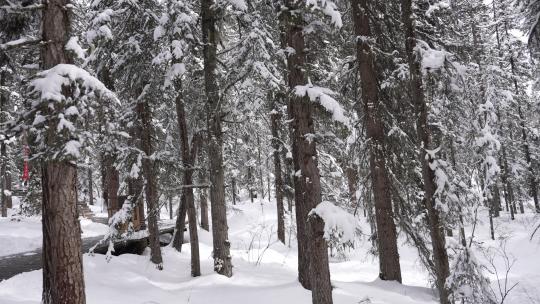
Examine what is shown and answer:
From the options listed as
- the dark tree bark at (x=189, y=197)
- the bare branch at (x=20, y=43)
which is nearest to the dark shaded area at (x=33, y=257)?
the dark tree bark at (x=189, y=197)

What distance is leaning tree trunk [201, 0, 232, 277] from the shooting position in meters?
12.0

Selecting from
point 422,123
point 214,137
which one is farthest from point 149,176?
point 422,123

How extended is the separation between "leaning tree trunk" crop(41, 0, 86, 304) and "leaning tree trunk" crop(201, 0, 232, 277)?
5937mm

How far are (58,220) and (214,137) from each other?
6.33m

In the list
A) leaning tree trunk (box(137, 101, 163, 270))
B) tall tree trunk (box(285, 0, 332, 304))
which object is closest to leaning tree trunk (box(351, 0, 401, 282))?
tall tree trunk (box(285, 0, 332, 304))

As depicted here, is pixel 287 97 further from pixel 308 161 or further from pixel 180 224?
pixel 180 224

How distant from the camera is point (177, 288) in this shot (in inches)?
452

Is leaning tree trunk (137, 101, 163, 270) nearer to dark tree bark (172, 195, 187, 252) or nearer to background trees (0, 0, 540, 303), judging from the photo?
background trees (0, 0, 540, 303)

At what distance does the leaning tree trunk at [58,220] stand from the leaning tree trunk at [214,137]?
19.5ft

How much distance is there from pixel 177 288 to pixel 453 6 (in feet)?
33.6

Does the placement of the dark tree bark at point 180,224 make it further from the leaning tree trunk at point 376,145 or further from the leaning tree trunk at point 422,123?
the leaning tree trunk at point 422,123

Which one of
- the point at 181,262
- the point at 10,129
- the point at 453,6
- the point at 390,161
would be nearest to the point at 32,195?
the point at 181,262

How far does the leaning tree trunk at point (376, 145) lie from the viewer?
10.7 meters

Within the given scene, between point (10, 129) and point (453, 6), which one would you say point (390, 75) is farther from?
point (10, 129)
